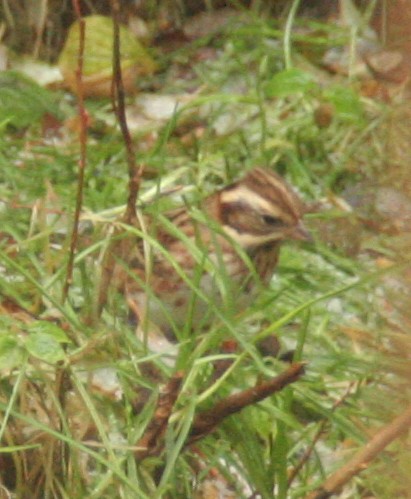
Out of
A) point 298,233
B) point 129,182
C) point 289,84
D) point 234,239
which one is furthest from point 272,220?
point 129,182

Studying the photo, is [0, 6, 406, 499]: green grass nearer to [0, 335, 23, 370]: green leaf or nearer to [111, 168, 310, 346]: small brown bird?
[0, 335, 23, 370]: green leaf

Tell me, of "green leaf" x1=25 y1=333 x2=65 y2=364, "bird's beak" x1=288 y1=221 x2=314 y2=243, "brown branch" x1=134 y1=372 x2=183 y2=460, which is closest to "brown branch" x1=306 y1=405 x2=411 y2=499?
"brown branch" x1=134 y1=372 x2=183 y2=460

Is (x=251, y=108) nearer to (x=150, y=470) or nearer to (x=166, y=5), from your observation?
(x=166, y=5)

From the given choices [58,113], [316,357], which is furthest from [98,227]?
[58,113]

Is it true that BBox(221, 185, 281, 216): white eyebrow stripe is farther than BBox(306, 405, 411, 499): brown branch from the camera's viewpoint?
Yes

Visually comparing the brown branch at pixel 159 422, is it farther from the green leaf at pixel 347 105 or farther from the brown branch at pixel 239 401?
the green leaf at pixel 347 105

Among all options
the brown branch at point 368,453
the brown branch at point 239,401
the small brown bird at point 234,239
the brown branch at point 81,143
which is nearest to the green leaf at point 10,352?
the brown branch at point 81,143
